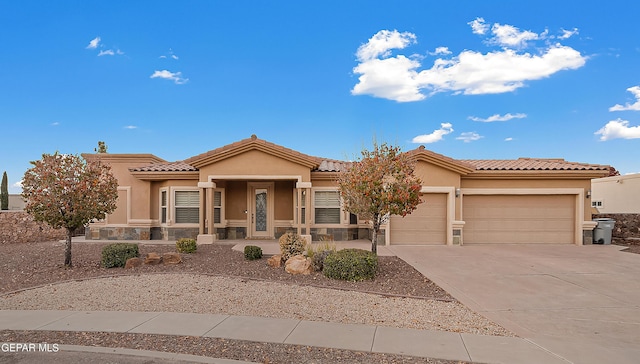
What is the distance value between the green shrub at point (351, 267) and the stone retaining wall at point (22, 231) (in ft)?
61.9

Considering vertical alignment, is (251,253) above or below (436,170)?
below

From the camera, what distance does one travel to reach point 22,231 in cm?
2302

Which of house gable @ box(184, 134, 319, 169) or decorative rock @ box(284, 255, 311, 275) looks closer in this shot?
decorative rock @ box(284, 255, 311, 275)

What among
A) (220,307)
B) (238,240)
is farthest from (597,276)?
(238,240)

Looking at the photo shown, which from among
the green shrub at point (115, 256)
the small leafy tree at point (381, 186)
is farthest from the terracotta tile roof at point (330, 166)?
the green shrub at point (115, 256)

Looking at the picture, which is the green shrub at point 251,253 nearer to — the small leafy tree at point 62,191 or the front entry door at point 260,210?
the small leafy tree at point 62,191

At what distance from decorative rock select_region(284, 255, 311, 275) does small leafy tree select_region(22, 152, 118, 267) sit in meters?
5.59

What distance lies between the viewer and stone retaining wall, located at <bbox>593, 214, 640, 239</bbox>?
19.5 m

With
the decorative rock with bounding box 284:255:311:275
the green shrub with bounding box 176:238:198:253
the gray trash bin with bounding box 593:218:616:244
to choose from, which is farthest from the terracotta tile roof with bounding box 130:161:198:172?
the gray trash bin with bounding box 593:218:616:244

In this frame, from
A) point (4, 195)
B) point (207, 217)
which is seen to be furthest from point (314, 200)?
point (4, 195)

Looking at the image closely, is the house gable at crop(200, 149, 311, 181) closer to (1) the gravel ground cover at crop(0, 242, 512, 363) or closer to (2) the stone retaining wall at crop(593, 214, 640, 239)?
(1) the gravel ground cover at crop(0, 242, 512, 363)

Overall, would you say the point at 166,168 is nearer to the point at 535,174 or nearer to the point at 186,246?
the point at 186,246

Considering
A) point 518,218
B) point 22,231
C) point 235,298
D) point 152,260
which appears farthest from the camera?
point 22,231

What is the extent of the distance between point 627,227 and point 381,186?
609 inches
